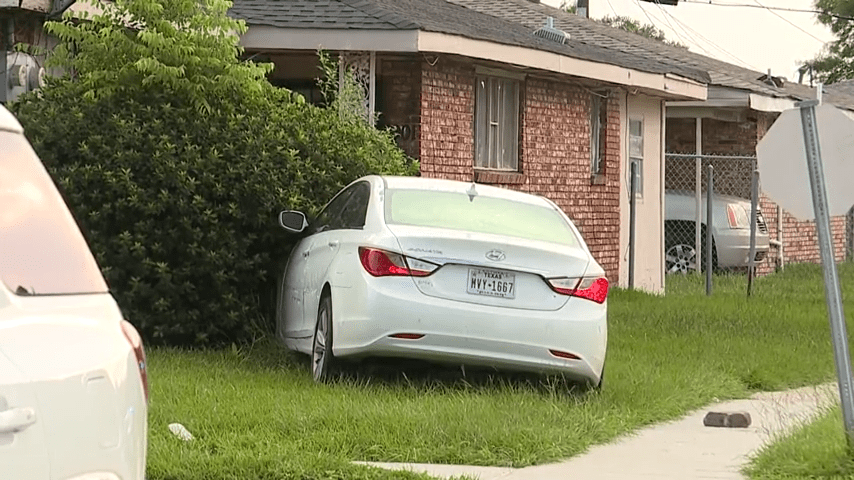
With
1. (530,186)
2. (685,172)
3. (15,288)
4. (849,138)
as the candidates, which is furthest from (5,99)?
(685,172)

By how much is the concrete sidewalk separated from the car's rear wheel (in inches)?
85.6

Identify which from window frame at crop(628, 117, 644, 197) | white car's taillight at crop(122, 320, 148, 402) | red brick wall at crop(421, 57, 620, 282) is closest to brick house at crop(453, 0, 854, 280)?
window frame at crop(628, 117, 644, 197)

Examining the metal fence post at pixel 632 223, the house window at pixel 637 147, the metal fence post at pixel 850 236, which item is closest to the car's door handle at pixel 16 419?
the metal fence post at pixel 632 223

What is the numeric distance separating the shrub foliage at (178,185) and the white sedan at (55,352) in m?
9.02

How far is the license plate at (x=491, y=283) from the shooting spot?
10453mm

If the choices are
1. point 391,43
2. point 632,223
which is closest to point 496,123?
point 632,223

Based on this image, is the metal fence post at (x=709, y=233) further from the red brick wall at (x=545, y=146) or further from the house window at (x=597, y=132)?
the house window at (x=597, y=132)

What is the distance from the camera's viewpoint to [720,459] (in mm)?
8883

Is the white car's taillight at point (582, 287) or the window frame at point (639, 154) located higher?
the window frame at point (639, 154)

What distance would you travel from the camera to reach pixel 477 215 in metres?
11.1

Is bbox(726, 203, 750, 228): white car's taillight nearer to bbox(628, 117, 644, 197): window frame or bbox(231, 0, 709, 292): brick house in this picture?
bbox(231, 0, 709, 292): brick house

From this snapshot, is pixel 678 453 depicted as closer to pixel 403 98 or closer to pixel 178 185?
pixel 178 185

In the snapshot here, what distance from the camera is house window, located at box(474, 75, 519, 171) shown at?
63.1 feet

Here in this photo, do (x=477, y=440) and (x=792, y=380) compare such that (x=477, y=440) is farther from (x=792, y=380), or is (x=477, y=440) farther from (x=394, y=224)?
(x=792, y=380)
